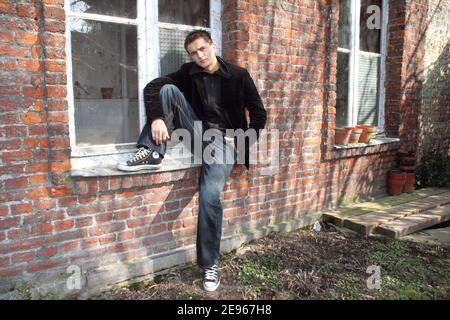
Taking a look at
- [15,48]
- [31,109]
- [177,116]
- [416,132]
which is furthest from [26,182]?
[416,132]

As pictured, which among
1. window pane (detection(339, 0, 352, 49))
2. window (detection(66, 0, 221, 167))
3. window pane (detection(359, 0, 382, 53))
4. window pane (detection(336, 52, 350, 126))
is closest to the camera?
window (detection(66, 0, 221, 167))

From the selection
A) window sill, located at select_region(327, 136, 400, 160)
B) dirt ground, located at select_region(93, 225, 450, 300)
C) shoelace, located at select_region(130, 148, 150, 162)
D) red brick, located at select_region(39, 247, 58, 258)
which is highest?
shoelace, located at select_region(130, 148, 150, 162)

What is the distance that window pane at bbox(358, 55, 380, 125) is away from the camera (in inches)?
214

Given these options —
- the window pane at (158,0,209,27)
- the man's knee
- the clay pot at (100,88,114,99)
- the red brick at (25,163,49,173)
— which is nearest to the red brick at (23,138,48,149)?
the red brick at (25,163,49,173)

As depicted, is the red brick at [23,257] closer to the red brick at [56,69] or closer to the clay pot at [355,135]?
the red brick at [56,69]

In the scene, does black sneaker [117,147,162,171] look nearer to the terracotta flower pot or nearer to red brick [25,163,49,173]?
red brick [25,163,49,173]

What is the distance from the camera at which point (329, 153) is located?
466 cm

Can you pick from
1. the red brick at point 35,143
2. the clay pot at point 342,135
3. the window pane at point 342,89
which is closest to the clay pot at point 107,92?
the red brick at point 35,143

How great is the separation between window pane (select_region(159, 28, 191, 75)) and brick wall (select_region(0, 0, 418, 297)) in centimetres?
45

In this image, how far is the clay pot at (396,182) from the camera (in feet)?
18.4

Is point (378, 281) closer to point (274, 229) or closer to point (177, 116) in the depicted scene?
point (274, 229)

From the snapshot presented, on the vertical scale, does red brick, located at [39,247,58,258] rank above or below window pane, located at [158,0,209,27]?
below

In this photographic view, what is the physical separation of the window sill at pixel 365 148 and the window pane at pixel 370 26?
1.30m

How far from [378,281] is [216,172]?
1613mm
